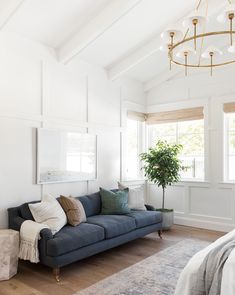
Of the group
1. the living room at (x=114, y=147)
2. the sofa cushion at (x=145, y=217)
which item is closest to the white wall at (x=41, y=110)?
the living room at (x=114, y=147)

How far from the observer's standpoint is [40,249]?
321 centimetres

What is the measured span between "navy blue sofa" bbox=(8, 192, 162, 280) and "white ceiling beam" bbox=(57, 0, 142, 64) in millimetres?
2245

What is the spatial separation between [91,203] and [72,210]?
0.70 m

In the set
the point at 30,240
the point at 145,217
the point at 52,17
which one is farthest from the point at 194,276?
the point at 52,17

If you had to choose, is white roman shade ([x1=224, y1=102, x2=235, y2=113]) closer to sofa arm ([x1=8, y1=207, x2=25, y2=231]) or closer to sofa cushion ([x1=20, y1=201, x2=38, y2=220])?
sofa cushion ([x1=20, y1=201, x2=38, y2=220])

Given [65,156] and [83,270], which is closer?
[83,270]

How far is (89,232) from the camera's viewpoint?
3.53 metres

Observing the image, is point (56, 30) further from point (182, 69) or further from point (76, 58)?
point (182, 69)

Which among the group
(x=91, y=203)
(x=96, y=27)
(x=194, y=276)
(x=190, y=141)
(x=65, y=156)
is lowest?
(x=194, y=276)

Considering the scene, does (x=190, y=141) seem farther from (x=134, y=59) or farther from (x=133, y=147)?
(x=134, y=59)

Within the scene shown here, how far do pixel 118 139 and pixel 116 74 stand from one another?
123 cm

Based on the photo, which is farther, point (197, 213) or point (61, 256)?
point (197, 213)

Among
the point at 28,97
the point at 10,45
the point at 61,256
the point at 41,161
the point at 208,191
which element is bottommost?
the point at 61,256

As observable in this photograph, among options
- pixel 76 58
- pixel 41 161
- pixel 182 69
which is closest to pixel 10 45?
pixel 76 58
